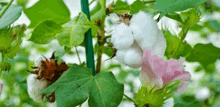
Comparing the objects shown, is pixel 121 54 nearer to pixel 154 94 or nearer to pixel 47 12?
pixel 154 94

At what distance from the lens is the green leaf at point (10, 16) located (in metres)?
0.42

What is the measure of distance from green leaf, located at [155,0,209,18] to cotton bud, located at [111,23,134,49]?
0.07m

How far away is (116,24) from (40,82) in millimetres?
140

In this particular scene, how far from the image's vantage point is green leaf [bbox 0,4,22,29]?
422mm

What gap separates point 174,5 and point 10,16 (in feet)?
0.78

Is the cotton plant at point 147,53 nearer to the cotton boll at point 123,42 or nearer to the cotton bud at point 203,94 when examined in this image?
the cotton boll at point 123,42

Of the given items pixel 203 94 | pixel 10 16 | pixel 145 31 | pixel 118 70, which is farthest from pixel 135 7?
pixel 118 70

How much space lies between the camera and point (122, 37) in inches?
15.3

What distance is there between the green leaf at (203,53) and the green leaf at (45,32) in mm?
255

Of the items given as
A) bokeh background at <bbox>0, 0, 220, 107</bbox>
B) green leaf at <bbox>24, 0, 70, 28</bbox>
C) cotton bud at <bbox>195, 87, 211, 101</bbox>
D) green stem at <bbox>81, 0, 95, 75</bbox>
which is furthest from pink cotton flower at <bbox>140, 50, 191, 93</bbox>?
cotton bud at <bbox>195, 87, 211, 101</bbox>

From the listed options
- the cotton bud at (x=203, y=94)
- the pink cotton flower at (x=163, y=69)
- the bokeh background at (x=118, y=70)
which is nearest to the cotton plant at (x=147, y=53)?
the pink cotton flower at (x=163, y=69)

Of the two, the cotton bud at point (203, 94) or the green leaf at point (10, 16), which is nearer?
the green leaf at point (10, 16)

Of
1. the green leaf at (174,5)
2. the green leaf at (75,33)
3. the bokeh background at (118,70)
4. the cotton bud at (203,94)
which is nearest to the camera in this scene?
the green leaf at (174,5)

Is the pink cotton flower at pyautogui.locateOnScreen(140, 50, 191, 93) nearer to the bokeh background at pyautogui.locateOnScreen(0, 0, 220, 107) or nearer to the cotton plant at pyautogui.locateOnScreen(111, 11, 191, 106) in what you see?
the cotton plant at pyautogui.locateOnScreen(111, 11, 191, 106)
